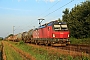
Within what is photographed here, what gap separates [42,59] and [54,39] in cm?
1028

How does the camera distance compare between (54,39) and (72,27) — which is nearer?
(54,39)

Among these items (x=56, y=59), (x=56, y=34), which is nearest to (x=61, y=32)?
(x=56, y=34)

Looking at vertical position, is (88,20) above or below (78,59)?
above

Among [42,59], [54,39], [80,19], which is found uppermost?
[80,19]

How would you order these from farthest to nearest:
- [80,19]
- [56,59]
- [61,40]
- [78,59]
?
[80,19], [61,40], [56,59], [78,59]

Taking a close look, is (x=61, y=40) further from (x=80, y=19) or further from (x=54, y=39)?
(x=80, y=19)

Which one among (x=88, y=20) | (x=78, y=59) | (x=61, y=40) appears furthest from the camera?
(x=88, y=20)

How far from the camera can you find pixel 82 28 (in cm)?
4466

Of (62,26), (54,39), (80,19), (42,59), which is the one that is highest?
(80,19)

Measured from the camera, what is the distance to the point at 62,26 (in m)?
26.2

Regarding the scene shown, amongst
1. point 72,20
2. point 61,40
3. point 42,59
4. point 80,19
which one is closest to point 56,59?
point 42,59

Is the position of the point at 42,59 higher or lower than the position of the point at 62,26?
lower

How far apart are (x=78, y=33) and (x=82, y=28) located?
1.37 meters

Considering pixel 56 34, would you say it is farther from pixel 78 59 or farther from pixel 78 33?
pixel 78 33
